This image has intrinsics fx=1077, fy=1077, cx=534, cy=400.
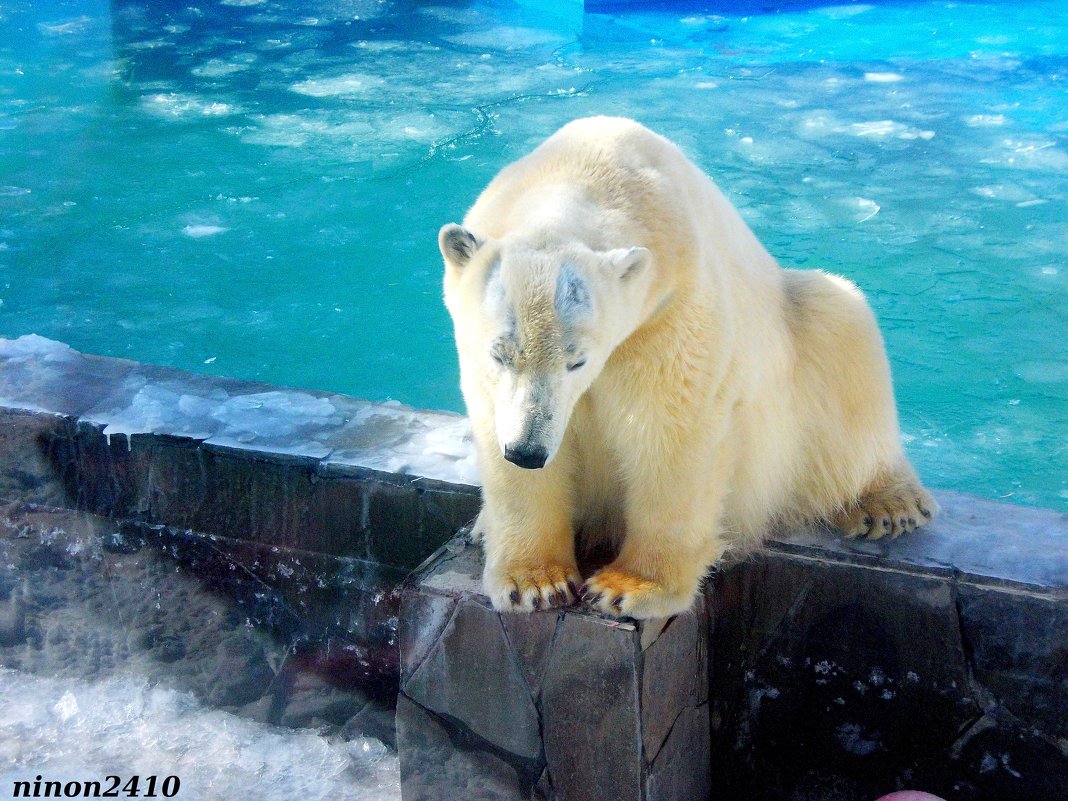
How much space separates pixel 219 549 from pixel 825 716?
2.02 meters

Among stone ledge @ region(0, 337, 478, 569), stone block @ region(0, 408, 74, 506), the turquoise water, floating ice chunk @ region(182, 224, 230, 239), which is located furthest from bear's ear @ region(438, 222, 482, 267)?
floating ice chunk @ region(182, 224, 230, 239)

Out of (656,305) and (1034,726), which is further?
(1034,726)

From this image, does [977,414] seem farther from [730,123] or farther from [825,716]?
[730,123]

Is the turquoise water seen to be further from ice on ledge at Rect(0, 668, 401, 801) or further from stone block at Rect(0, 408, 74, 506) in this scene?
ice on ledge at Rect(0, 668, 401, 801)

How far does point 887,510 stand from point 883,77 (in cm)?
867

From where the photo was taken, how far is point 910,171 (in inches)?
329

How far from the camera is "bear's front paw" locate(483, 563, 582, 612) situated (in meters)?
2.68

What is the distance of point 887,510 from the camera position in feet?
10.2

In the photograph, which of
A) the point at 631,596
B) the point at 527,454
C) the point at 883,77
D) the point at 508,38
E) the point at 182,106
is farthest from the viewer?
the point at 508,38

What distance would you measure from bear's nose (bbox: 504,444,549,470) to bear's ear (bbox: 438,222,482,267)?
1.55ft

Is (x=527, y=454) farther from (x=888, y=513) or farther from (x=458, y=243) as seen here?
(x=888, y=513)

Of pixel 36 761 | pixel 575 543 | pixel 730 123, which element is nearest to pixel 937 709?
pixel 575 543

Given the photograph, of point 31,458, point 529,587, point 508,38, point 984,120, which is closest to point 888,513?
point 529,587

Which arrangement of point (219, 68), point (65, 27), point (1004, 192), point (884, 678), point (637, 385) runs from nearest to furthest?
point (637, 385), point (884, 678), point (1004, 192), point (219, 68), point (65, 27)
